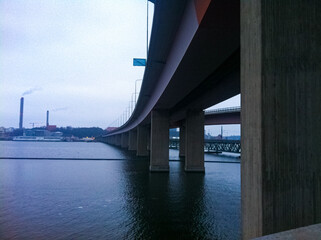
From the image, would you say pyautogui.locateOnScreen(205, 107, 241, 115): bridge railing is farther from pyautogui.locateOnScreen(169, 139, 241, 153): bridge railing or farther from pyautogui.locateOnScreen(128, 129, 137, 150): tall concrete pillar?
pyautogui.locateOnScreen(128, 129, 137, 150): tall concrete pillar

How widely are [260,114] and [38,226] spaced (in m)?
12.1

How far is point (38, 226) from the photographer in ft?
43.1

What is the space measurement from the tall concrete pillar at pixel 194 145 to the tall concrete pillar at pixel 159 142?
9.60 feet

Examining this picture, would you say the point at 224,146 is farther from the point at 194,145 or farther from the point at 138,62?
the point at 138,62

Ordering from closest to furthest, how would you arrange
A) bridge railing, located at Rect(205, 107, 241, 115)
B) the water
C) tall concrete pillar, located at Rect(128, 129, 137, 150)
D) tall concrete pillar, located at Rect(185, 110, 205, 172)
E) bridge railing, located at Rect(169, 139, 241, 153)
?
1. the water
2. tall concrete pillar, located at Rect(185, 110, 205, 172)
3. bridge railing, located at Rect(205, 107, 241, 115)
4. tall concrete pillar, located at Rect(128, 129, 137, 150)
5. bridge railing, located at Rect(169, 139, 241, 153)
